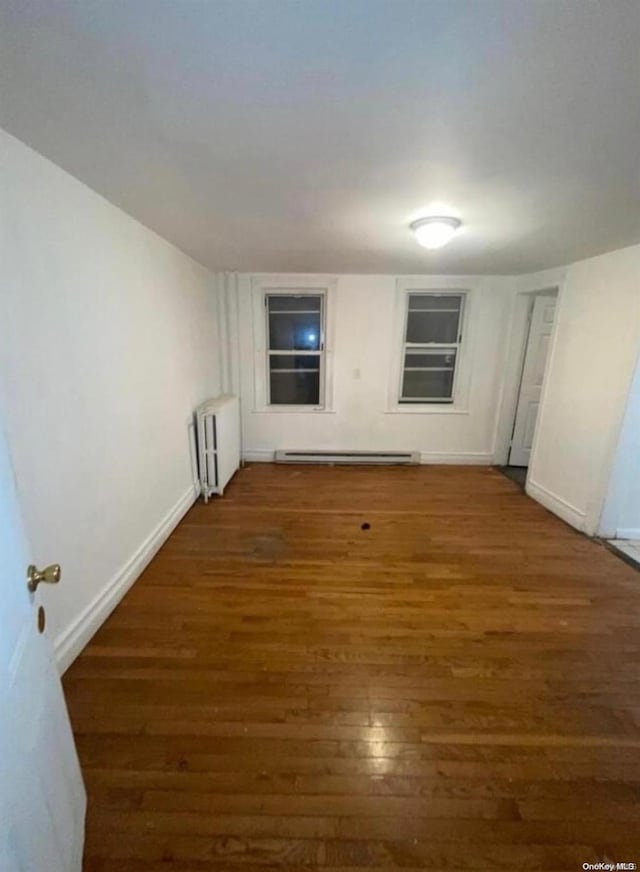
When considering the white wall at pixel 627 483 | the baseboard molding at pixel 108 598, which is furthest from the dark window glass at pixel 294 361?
the white wall at pixel 627 483

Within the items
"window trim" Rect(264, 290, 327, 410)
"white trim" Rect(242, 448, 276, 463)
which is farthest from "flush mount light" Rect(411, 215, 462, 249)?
"white trim" Rect(242, 448, 276, 463)

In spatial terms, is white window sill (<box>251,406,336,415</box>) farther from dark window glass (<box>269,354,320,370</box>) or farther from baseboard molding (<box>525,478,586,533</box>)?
baseboard molding (<box>525,478,586,533</box>)

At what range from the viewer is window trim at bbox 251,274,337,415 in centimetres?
418

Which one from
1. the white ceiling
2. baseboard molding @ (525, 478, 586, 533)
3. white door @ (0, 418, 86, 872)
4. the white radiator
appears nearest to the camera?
white door @ (0, 418, 86, 872)

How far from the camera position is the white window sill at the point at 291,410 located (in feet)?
14.9

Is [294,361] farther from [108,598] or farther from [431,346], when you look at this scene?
[108,598]

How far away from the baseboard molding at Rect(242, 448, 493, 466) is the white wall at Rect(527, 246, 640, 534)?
0.95 meters

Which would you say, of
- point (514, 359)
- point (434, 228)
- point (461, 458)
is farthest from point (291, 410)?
point (434, 228)

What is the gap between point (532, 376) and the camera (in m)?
4.23

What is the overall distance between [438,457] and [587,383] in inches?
74.1

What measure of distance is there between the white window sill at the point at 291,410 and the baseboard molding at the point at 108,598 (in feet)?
6.02

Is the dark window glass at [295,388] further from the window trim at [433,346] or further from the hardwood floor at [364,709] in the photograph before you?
the hardwood floor at [364,709]

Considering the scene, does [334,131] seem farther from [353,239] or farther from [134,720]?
[134,720]

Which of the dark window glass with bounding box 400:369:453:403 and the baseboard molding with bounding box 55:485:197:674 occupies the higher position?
the dark window glass with bounding box 400:369:453:403
